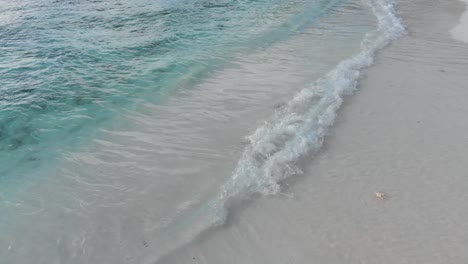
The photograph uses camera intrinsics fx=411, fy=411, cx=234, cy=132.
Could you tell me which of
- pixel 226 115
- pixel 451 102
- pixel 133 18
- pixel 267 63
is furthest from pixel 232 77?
pixel 133 18

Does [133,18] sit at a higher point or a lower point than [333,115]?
higher

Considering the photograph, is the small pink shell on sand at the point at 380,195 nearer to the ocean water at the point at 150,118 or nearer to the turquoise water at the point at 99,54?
the ocean water at the point at 150,118

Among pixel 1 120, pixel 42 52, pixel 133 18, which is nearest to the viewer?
pixel 1 120

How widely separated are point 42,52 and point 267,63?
6.35m

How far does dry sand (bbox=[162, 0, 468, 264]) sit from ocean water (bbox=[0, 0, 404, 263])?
0.38 metres

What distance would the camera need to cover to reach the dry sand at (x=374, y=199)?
15.1 feet

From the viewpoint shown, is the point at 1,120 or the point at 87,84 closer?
the point at 1,120

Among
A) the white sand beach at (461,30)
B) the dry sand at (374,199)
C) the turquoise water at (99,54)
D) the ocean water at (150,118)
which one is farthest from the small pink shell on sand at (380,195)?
the white sand beach at (461,30)

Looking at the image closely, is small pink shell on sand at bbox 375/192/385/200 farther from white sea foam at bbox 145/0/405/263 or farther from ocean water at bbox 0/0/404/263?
ocean water at bbox 0/0/404/263

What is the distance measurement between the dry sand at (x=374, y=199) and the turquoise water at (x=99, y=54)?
3.76 meters

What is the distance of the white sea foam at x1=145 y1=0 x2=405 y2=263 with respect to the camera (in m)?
5.24

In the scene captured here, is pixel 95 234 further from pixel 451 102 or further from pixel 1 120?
pixel 451 102

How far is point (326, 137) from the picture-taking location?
22.9ft

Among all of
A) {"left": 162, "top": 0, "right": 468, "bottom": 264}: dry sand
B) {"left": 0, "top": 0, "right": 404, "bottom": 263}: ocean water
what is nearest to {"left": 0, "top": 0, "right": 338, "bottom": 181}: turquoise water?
{"left": 0, "top": 0, "right": 404, "bottom": 263}: ocean water
